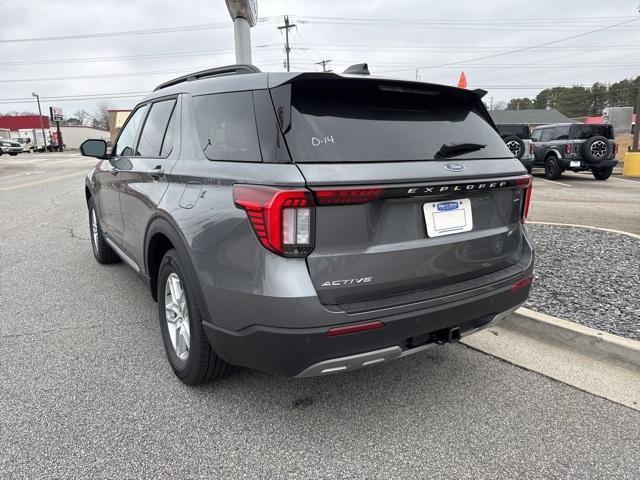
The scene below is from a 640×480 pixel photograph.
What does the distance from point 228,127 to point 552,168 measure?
1606 centimetres

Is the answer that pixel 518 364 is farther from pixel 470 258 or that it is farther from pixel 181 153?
pixel 181 153

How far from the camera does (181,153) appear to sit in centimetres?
291

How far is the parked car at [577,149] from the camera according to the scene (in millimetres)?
15055

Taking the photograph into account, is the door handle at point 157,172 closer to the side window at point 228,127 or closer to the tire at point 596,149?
the side window at point 228,127

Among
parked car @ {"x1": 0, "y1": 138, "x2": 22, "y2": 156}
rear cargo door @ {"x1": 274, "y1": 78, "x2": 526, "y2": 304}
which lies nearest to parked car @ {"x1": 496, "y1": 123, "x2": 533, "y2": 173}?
rear cargo door @ {"x1": 274, "y1": 78, "x2": 526, "y2": 304}

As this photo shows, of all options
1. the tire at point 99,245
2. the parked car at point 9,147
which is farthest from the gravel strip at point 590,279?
the parked car at point 9,147

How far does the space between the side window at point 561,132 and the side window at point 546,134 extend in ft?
0.77

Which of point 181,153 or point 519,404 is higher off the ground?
point 181,153

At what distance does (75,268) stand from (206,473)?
4120 mm

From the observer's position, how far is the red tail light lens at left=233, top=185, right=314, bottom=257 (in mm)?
2047

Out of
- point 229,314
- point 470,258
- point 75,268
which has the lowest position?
point 75,268

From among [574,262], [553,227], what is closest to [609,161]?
[553,227]

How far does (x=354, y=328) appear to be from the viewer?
213 centimetres

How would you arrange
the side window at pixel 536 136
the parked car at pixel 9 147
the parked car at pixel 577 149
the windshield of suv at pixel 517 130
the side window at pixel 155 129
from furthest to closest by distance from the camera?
the parked car at pixel 9 147 < the side window at pixel 536 136 < the windshield of suv at pixel 517 130 < the parked car at pixel 577 149 < the side window at pixel 155 129
